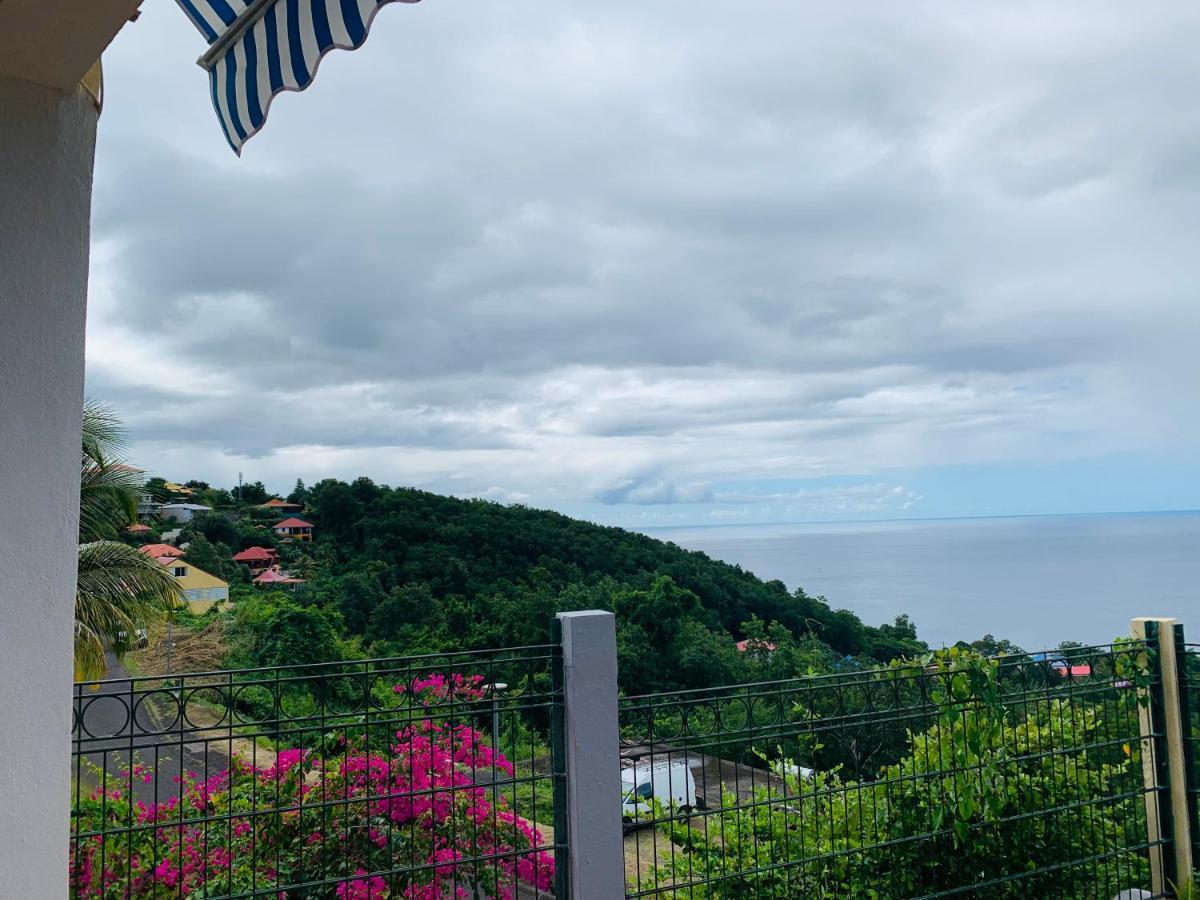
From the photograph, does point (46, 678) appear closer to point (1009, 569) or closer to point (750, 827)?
point (750, 827)

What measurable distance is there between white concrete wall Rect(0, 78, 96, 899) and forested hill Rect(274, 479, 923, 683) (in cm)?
1569

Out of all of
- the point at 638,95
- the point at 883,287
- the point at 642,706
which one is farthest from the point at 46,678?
the point at 883,287

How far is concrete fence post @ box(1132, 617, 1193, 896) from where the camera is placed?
4285 mm

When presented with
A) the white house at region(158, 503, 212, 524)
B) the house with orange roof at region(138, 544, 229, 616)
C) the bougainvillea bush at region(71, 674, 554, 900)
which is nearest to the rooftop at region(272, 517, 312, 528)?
the white house at region(158, 503, 212, 524)

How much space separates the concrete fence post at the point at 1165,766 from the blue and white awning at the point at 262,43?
4.74m

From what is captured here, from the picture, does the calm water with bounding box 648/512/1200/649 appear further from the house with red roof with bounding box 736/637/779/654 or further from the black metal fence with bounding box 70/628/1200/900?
the house with red roof with bounding box 736/637/779/654

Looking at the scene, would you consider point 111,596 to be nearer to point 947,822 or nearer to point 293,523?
point 947,822

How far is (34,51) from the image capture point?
1950 millimetres

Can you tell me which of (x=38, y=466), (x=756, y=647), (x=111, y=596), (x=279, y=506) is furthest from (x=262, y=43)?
(x=279, y=506)

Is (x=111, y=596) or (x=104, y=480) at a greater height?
(x=104, y=480)

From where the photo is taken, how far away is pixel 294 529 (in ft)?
100

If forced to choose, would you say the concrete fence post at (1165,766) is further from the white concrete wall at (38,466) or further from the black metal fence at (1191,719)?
the white concrete wall at (38,466)

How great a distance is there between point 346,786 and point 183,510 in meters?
32.9

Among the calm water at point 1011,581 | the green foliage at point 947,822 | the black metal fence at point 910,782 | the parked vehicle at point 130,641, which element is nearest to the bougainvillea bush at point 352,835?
the black metal fence at point 910,782
